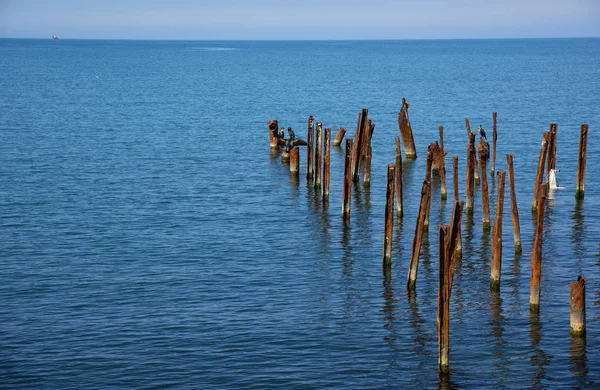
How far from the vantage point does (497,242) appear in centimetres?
2362

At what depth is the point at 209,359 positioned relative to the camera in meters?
20.8

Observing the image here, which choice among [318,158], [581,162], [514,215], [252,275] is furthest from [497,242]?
[318,158]

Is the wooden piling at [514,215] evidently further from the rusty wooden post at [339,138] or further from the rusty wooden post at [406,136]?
the rusty wooden post at [339,138]

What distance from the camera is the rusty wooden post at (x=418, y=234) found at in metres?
23.6

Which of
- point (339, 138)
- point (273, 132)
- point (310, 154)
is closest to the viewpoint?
point (310, 154)

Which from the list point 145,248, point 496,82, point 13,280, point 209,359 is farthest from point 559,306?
point 496,82

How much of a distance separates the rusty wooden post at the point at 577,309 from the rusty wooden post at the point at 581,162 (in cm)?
1369

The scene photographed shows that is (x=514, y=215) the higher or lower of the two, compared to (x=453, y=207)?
lower

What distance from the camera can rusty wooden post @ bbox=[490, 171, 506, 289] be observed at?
923 inches

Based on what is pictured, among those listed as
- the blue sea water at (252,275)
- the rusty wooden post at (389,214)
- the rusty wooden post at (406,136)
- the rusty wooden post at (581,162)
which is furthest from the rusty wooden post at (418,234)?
the rusty wooden post at (406,136)

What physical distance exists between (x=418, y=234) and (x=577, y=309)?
4.81m

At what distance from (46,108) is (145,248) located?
55.0 metres

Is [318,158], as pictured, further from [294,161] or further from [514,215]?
[514,215]

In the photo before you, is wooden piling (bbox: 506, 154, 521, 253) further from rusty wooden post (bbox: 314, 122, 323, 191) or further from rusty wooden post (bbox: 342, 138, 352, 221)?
rusty wooden post (bbox: 314, 122, 323, 191)
